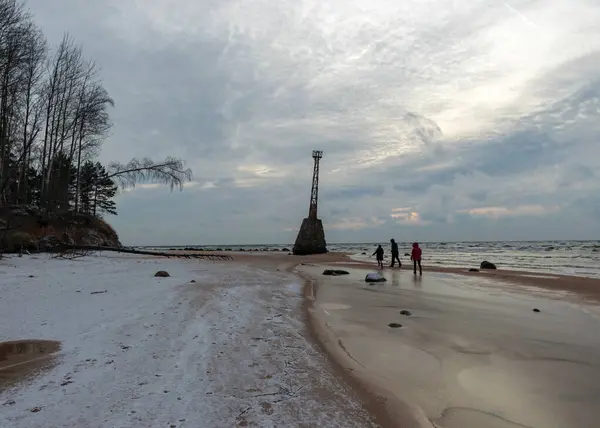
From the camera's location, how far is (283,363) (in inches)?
214

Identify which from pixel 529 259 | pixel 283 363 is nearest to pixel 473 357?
pixel 283 363

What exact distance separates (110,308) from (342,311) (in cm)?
533

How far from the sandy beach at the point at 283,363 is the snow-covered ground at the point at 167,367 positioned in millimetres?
22

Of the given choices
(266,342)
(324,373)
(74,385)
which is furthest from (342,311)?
(74,385)

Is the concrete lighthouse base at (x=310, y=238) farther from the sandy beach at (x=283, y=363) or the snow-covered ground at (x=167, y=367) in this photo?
the snow-covered ground at (x=167, y=367)

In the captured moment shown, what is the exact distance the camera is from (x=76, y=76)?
29516 mm

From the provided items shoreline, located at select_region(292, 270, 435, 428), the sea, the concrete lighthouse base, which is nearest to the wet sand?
shoreline, located at select_region(292, 270, 435, 428)

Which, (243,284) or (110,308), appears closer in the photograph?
(110,308)

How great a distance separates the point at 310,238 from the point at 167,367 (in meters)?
53.1

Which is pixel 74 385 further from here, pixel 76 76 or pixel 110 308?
pixel 76 76

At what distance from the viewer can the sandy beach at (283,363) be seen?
388 cm

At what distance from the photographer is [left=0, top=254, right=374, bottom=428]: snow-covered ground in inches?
145

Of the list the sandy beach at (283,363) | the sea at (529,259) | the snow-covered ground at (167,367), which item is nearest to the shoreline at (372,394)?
the sandy beach at (283,363)

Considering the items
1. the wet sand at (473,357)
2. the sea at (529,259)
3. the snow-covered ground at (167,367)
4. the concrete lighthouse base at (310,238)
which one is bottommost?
the wet sand at (473,357)
